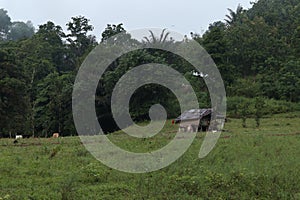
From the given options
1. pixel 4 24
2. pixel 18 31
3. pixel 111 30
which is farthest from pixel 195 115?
pixel 4 24

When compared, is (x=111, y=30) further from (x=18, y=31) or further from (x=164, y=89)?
(x=18, y=31)

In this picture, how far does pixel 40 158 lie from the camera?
44.9 ft

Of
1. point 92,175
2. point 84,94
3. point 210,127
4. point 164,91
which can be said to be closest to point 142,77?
point 164,91

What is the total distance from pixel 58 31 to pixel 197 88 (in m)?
24.2

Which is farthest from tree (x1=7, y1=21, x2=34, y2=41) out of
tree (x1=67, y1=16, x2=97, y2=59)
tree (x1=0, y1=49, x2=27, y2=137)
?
tree (x1=0, y1=49, x2=27, y2=137)

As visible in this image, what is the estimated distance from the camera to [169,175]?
36.7ft

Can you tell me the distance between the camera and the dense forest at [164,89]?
2764 cm

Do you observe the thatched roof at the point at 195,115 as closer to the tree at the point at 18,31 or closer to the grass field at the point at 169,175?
the grass field at the point at 169,175

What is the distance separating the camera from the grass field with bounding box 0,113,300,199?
31.4 feet

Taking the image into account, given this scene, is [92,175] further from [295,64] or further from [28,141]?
[295,64]

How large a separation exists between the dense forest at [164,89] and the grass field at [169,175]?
1134cm

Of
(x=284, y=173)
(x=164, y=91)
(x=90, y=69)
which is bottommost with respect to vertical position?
(x=284, y=173)

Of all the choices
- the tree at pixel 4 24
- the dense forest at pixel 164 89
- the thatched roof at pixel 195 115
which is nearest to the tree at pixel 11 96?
the dense forest at pixel 164 89

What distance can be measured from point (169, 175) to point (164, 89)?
21.2m
